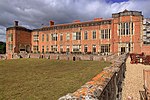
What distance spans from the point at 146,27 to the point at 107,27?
27.3 feet

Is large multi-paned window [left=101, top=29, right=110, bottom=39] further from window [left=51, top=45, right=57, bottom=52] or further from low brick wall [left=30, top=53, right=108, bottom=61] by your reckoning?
window [left=51, top=45, right=57, bottom=52]

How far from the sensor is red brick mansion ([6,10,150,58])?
28.7 m

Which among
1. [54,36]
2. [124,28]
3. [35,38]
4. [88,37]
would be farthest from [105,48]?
[35,38]

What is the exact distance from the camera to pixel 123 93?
716cm

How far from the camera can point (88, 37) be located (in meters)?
35.3

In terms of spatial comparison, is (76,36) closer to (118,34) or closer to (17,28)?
(118,34)

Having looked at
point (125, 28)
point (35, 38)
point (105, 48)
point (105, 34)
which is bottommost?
point (105, 48)

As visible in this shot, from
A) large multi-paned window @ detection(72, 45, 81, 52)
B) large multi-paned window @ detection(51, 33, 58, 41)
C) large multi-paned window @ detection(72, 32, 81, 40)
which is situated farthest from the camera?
large multi-paned window @ detection(51, 33, 58, 41)

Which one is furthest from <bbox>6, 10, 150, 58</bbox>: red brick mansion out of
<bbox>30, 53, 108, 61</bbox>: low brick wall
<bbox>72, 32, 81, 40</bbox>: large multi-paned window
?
<bbox>30, 53, 108, 61</bbox>: low brick wall

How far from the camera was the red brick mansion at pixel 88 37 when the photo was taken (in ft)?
94.3

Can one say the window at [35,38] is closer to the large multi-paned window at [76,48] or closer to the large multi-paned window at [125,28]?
the large multi-paned window at [76,48]

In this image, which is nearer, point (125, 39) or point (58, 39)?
point (125, 39)

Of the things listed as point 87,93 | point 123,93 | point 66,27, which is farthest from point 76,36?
point 87,93

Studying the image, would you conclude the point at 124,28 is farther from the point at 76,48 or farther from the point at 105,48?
the point at 76,48
